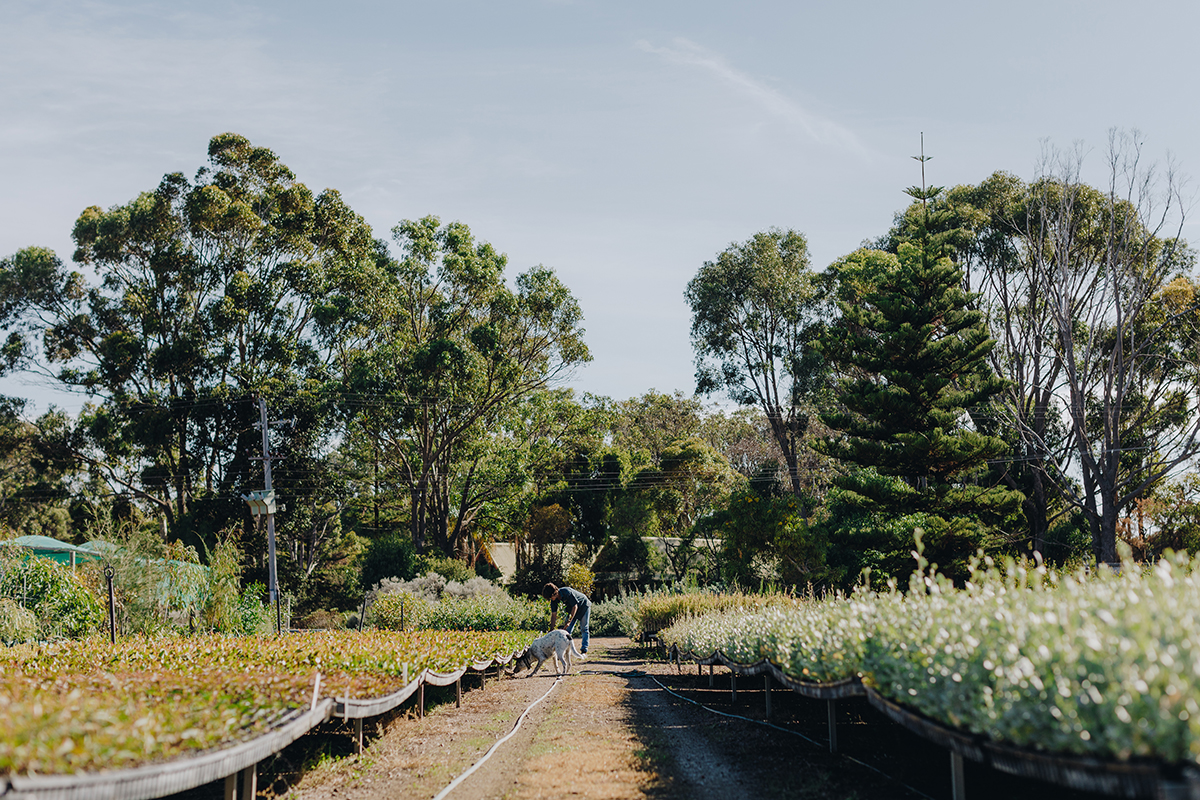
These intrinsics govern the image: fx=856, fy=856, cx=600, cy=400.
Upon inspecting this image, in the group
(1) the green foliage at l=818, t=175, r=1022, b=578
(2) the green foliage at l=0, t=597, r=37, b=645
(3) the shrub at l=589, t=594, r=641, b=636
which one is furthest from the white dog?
(1) the green foliage at l=818, t=175, r=1022, b=578

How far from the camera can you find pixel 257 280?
31.7m

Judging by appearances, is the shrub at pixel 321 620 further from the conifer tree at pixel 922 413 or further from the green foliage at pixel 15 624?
the conifer tree at pixel 922 413

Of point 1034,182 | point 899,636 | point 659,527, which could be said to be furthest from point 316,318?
point 899,636

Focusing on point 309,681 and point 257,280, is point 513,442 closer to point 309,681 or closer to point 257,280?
point 257,280

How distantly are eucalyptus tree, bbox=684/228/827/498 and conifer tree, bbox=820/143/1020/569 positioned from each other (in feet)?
31.2

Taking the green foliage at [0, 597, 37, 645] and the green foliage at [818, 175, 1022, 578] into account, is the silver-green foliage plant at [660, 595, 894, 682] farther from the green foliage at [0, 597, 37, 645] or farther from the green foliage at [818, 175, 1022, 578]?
the green foliage at [818, 175, 1022, 578]

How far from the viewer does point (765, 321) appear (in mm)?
33312

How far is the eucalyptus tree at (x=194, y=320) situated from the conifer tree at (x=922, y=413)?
18.4 m

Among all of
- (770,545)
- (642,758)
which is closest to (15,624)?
(642,758)

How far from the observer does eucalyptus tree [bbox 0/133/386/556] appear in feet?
100

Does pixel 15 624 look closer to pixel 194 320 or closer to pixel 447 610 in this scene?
pixel 447 610

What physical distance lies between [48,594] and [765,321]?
1014 inches

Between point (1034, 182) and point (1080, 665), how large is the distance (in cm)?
2704

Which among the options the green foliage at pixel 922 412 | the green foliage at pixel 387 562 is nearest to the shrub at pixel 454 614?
the green foliage at pixel 387 562
